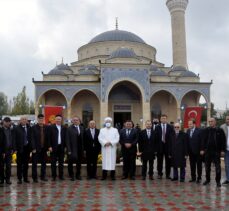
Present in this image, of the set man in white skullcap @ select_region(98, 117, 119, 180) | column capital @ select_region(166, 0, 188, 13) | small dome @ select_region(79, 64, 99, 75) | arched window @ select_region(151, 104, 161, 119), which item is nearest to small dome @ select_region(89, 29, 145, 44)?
small dome @ select_region(79, 64, 99, 75)

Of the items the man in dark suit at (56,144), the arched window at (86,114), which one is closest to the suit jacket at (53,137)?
the man in dark suit at (56,144)

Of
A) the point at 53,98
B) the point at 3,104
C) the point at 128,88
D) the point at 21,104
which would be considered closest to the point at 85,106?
the point at 53,98

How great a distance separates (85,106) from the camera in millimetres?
27562

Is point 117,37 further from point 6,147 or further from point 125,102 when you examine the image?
point 6,147

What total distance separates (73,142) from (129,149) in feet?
4.65

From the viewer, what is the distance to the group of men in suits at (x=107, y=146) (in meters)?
7.15

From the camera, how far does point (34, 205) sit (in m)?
5.12

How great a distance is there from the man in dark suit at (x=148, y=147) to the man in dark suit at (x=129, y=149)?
0.65ft

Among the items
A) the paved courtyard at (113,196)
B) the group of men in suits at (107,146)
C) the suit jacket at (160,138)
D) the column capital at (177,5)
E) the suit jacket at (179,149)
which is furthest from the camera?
the column capital at (177,5)

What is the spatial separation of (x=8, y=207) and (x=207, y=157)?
4.36 metres

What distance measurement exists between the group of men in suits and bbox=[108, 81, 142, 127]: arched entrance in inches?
760

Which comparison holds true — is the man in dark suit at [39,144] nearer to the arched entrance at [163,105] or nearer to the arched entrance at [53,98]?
the arched entrance at [53,98]

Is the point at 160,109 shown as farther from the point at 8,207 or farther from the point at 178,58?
the point at 8,207

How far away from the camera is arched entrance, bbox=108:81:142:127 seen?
27.6m
